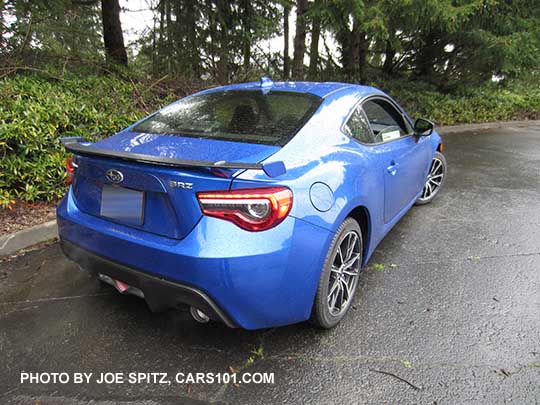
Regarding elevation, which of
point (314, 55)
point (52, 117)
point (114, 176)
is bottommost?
point (114, 176)

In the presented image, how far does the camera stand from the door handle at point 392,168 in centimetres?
286

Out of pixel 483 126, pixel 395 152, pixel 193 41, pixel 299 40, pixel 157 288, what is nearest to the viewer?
pixel 157 288

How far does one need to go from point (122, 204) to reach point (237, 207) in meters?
0.66

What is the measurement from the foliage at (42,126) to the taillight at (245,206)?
9.03 ft

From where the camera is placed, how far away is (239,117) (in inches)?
101

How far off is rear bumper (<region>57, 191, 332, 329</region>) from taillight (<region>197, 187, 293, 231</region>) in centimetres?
3

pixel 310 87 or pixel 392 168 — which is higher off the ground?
pixel 310 87

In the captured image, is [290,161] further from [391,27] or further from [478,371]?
[391,27]

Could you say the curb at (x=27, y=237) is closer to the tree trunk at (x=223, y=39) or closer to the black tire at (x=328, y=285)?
the black tire at (x=328, y=285)

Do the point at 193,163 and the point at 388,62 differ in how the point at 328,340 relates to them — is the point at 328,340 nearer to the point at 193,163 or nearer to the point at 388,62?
the point at 193,163

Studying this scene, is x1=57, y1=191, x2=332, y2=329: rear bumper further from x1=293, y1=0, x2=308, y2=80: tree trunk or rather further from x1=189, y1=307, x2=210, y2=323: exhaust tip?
x1=293, y1=0, x2=308, y2=80: tree trunk

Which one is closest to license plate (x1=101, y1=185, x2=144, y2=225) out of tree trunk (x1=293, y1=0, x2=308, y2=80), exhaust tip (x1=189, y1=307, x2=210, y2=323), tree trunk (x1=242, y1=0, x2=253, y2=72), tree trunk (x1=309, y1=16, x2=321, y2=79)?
exhaust tip (x1=189, y1=307, x2=210, y2=323)

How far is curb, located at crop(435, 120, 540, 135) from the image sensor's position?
1030 cm

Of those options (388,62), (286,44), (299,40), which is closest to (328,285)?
(299,40)
